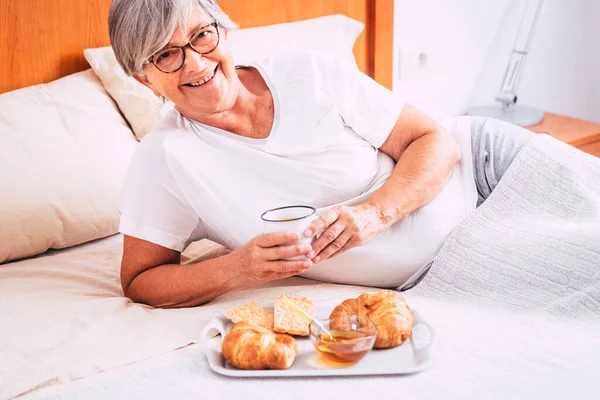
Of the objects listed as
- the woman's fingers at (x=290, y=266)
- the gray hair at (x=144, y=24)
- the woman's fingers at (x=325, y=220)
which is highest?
the gray hair at (x=144, y=24)

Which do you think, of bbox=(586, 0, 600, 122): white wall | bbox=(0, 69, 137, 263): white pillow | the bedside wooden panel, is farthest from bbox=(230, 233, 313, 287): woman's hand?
bbox=(586, 0, 600, 122): white wall

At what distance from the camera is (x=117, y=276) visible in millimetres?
1677

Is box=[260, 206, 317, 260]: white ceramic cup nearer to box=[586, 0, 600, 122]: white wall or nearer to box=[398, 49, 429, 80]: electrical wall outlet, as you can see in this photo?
box=[398, 49, 429, 80]: electrical wall outlet

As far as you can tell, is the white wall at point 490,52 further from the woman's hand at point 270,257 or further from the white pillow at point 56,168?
the woman's hand at point 270,257

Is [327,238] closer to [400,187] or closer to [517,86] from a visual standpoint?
[400,187]

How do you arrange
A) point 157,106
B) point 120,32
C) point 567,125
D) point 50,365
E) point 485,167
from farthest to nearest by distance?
point 567,125 → point 157,106 → point 485,167 → point 120,32 → point 50,365

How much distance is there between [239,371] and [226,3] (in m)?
1.44

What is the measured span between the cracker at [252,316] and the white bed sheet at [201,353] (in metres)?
0.08

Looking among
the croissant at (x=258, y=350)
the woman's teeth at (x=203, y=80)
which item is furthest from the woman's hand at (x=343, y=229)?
the woman's teeth at (x=203, y=80)

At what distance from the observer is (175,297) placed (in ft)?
4.93

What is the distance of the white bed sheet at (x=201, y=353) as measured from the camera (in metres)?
1.11

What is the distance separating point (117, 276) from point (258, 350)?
0.63m

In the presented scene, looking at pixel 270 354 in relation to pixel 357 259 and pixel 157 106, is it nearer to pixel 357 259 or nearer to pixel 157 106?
pixel 357 259

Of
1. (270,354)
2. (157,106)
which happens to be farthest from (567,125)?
(270,354)
